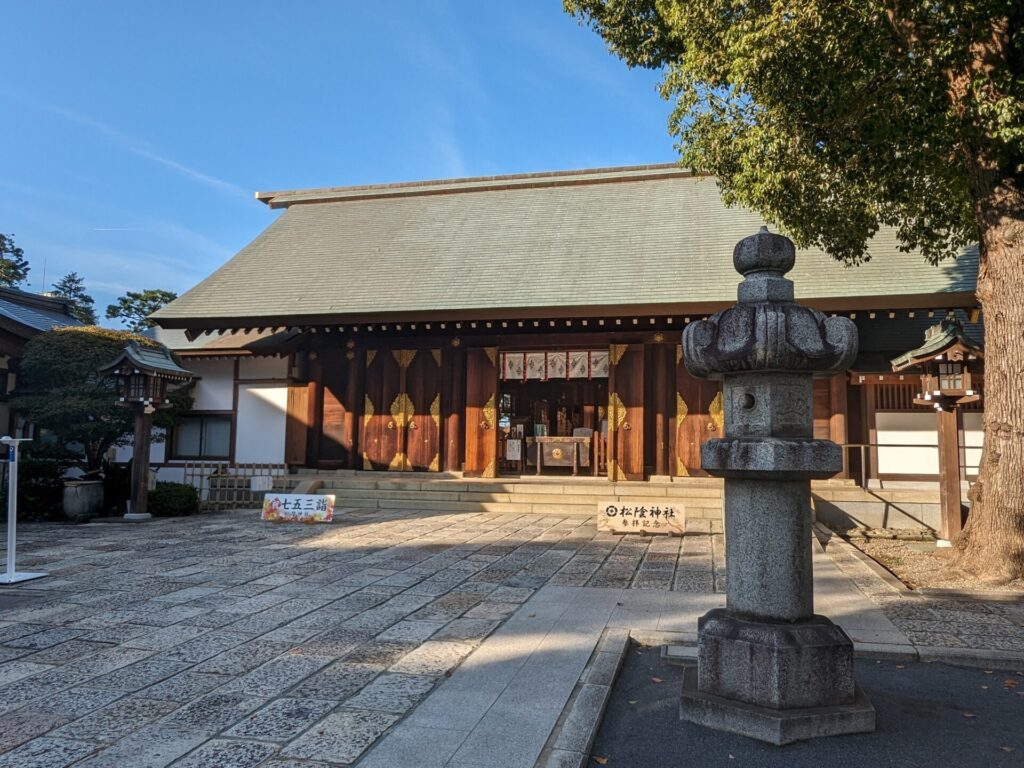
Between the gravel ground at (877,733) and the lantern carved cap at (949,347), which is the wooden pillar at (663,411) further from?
the gravel ground at (877,733)

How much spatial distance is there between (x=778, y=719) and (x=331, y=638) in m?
2.93

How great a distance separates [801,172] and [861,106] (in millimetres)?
989

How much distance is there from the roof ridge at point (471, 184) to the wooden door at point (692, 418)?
647 cm

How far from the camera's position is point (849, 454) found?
11844mm

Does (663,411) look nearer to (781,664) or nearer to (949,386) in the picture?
(949,386)

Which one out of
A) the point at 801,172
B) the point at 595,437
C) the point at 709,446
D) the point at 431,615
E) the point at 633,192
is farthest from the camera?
the point at 633,192

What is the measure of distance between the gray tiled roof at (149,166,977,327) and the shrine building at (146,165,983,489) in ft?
0.20

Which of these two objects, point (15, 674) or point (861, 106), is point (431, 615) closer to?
point (15, 674)

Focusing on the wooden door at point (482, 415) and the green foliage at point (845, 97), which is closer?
the green foliage at point (845, 97)

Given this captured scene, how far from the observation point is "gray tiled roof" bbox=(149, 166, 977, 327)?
1179 centimetres

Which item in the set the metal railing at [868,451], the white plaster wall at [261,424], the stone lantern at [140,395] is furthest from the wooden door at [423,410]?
the metal railing at [868,451]

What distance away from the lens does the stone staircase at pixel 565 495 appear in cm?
1045

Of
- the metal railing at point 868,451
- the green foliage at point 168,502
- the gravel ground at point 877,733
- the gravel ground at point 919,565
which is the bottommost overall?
the gravel ground at point 877,733

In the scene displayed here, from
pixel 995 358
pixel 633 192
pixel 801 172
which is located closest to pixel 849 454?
pixel 995 358
